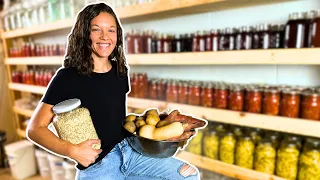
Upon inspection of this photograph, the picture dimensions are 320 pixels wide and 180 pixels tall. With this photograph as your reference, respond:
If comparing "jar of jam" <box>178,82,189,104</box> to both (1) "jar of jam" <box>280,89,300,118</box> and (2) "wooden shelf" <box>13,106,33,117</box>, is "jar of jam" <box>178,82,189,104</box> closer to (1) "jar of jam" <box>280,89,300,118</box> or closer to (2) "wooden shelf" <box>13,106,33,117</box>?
(1) "jar of jam" <box>280,89,300,118</box>

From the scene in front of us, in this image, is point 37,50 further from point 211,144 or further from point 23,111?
point 211,144

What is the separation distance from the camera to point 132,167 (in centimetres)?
92

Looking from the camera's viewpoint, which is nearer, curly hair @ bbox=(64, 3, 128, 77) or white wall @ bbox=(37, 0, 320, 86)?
curly hair @ bbox=(64, 3, 128, 77)

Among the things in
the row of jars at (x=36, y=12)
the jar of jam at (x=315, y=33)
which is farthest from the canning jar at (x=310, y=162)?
the row of jars at (x=36, y=12)

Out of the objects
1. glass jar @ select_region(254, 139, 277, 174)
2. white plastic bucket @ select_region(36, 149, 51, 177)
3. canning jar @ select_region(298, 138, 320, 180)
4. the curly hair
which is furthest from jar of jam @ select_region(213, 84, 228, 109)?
white plastic bucket @ select_region(36, 149, 51, 177)

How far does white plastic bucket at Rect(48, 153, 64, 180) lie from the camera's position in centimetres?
200

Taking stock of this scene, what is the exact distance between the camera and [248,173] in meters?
1.22

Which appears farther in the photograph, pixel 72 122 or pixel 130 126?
pixel 130 126

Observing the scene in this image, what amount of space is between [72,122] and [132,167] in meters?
0.32

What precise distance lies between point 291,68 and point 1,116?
2802 millimetres

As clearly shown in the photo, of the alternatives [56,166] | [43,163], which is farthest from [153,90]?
[43,163]

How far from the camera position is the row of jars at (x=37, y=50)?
Answer: 2.08 metres

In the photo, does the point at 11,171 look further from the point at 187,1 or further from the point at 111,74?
the point at 187,1

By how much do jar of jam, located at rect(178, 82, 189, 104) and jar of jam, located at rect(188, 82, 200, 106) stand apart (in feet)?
0.08
